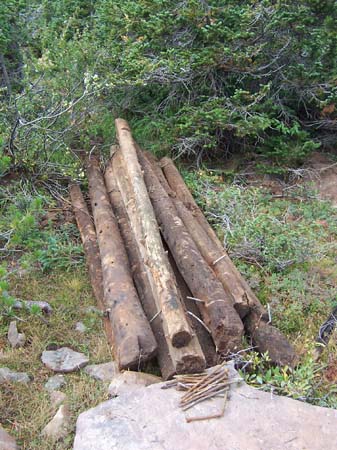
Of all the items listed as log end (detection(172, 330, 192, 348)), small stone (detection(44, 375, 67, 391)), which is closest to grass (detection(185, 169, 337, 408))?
log end (detection(172, 330, 192, 348))

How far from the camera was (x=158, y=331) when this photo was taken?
339 centimetres

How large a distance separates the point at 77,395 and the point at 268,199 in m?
3.26

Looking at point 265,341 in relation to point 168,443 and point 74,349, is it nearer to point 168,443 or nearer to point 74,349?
point 168,443

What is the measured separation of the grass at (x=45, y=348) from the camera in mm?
2934

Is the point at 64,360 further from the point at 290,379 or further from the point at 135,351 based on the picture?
the point at 290,379

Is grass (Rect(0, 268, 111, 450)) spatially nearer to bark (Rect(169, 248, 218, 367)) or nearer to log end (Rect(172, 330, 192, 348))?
log end (Rect(172, 330, 192, 348))

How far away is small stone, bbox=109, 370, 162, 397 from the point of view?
3.01 metres

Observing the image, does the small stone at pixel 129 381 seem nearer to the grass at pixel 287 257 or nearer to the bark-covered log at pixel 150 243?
the bark-covered log at pixel 150 243

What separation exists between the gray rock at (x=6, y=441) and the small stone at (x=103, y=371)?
0.68 meters

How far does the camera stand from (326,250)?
15.0 feet

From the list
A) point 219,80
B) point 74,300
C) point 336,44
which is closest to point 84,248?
point 74,300

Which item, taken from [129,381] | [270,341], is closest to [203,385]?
[129,381]

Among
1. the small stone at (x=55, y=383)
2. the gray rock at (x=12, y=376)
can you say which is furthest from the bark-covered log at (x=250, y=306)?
the gray rock at (x=12, y=376)

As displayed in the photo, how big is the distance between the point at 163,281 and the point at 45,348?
1011mm
